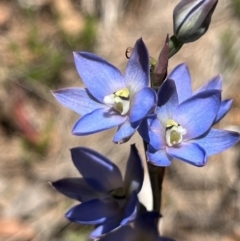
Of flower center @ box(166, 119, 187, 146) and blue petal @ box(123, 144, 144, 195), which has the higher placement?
flower center @ box(166, 119, 187, 146)

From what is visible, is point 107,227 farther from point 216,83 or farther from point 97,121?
point 216,83

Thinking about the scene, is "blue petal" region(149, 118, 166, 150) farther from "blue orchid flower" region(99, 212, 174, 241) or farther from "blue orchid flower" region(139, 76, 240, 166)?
"blue orchid flower" region(99, 212, 174, 241)

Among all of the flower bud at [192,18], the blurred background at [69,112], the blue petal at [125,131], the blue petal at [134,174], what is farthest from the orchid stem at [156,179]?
the blurred background at [69,112]

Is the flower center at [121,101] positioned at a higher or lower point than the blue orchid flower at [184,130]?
higher

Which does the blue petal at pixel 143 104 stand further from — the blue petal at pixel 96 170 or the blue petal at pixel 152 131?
the blue petal at pixel 96 170

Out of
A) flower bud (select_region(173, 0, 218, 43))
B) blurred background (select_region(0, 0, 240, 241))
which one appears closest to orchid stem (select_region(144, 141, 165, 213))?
flower bud (select_region(173, 0, 218, 43))

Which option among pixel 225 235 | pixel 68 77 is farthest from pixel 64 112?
pixel 225 235
